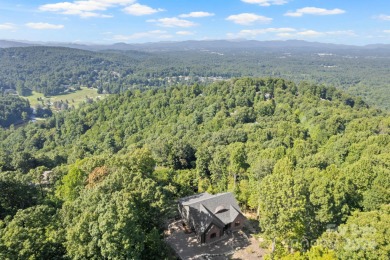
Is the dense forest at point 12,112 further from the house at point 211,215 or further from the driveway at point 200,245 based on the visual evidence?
the driveway at point 200,245

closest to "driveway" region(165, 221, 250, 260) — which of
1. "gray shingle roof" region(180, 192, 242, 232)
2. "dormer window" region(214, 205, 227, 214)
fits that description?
"gray shingle roof" region(180, 192, 242, 232)

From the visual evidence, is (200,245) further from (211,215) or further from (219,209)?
(219,209)

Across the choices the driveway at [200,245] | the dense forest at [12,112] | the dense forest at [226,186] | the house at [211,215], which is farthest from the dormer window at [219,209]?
the dense forest at [12,112]

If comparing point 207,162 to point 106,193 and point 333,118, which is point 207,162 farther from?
point 333,118

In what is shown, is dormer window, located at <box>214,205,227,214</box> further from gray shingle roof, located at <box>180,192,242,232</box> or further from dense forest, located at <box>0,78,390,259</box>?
dense forest, located at <box>0,78,390,259</box>

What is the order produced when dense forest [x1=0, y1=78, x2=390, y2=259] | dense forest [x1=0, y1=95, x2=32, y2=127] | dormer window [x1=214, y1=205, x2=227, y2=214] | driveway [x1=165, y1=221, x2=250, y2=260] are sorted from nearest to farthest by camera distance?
dense forest [x1=0, y1=78, x2=390, y2=259], driveway [x1=165, y1=221, x2=250, y2=260], dormer window [x1=214, y1=205, x2=227, y2=214], dense forest [x1=0, y1=95, x2=32, y2=127]

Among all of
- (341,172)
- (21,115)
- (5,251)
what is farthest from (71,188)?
(21,115)
